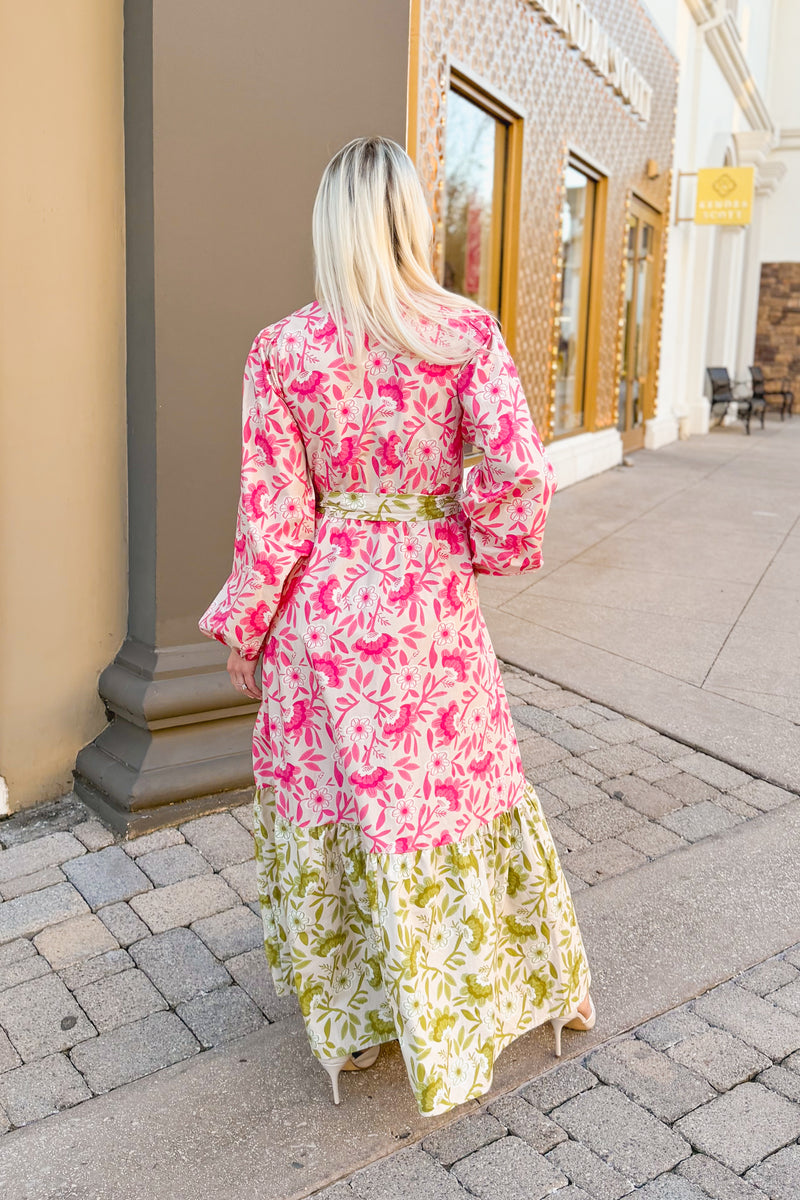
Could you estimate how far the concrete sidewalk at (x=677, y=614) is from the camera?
455 centimetres

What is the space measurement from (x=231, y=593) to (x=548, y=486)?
0.66m

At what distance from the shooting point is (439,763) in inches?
82.4

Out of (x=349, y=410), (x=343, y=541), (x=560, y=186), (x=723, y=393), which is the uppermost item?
(x=560, y=186)

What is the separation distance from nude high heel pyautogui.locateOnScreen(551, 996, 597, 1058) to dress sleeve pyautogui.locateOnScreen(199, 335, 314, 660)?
1072mm

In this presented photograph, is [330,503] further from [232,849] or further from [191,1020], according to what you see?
[232,849]

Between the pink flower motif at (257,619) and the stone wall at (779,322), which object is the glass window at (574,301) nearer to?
the pink flower motif at (257,619)

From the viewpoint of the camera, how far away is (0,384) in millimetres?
3275

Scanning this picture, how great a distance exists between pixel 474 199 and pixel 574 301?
129 inches

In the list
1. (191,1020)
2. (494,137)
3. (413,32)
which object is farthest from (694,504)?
(191,1020)

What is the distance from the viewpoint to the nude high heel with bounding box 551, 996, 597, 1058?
237 centimetres

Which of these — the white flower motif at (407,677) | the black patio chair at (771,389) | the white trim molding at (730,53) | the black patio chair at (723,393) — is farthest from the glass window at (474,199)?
the black patio chair at (771,389)

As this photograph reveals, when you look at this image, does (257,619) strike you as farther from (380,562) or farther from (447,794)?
(447,794)

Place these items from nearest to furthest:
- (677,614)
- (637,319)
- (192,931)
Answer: (192,931) < (677,614) < (637,319)

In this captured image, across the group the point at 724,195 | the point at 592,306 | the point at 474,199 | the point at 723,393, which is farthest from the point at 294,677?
the point at 723,393
